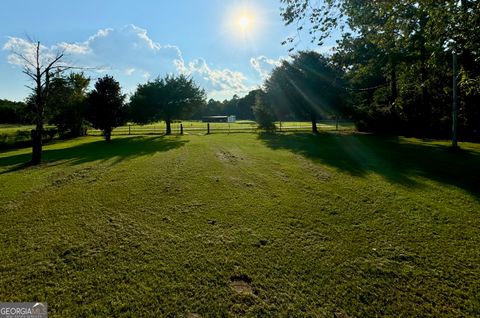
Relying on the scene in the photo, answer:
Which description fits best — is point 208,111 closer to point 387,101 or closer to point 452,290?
point 387,101

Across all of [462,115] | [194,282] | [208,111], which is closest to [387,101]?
[462,115]

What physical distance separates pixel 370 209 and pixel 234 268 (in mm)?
3290

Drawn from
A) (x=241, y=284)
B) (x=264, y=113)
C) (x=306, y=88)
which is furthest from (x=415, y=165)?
(x=264, y=113)

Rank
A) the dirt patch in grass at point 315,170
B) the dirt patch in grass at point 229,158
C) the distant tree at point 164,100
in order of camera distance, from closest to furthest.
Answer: the dirt patch in grass at point 315,170, the dirt patch in grass at point 229,158, the distant tree at point 164,100

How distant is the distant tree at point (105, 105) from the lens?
18.7 m

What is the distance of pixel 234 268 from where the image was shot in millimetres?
3008

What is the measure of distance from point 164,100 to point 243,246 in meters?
22.6

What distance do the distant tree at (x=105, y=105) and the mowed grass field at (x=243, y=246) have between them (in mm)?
12951

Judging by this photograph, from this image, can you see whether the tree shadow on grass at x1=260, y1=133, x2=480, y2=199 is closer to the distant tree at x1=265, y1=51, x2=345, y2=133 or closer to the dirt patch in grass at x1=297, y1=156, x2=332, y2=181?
the dirt patch in grass at x1=297, y1=156, x2=332, y2=181

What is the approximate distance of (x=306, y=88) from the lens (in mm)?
23172

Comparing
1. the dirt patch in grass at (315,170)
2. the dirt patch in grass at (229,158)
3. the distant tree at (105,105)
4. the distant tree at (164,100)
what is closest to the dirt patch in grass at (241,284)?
the dirt patch in grass at (315,170)

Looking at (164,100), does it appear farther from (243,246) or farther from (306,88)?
(243,246)

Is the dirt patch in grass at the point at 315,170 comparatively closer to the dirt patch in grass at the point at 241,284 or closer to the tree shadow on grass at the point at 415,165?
the tree shadow on grass at the point at 415,165


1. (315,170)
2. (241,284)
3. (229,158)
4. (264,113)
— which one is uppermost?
(264,113)
